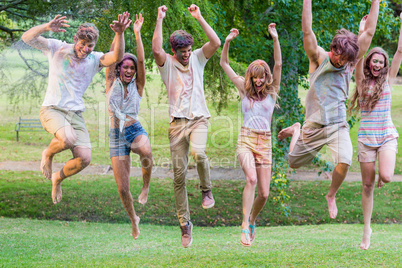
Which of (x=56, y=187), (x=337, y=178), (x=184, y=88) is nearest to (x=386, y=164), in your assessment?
(x=337, y=178)

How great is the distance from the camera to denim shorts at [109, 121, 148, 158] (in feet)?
20.9

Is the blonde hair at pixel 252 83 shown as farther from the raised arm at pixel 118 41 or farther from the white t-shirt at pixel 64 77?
the white t-shirt at pixel 64 77

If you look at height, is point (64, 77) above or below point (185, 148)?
above

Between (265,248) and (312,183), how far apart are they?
8.43m

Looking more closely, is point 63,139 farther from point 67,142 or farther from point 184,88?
point 184,88

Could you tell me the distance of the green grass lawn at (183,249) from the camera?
9117mm

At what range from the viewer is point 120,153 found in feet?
21.0

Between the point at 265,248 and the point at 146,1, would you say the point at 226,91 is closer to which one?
the point at 146,1

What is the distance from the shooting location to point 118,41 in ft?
19.6

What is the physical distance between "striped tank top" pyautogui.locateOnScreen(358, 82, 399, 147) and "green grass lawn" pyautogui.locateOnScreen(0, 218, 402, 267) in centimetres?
321

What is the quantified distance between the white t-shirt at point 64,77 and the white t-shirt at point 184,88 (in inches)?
40.5

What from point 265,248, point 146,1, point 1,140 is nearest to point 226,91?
point 146,1

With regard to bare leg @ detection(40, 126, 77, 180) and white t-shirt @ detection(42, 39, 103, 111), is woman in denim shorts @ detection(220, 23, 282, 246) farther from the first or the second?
bare leg @ detection(40, 126, 77, 180)

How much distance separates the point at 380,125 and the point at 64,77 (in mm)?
4023
